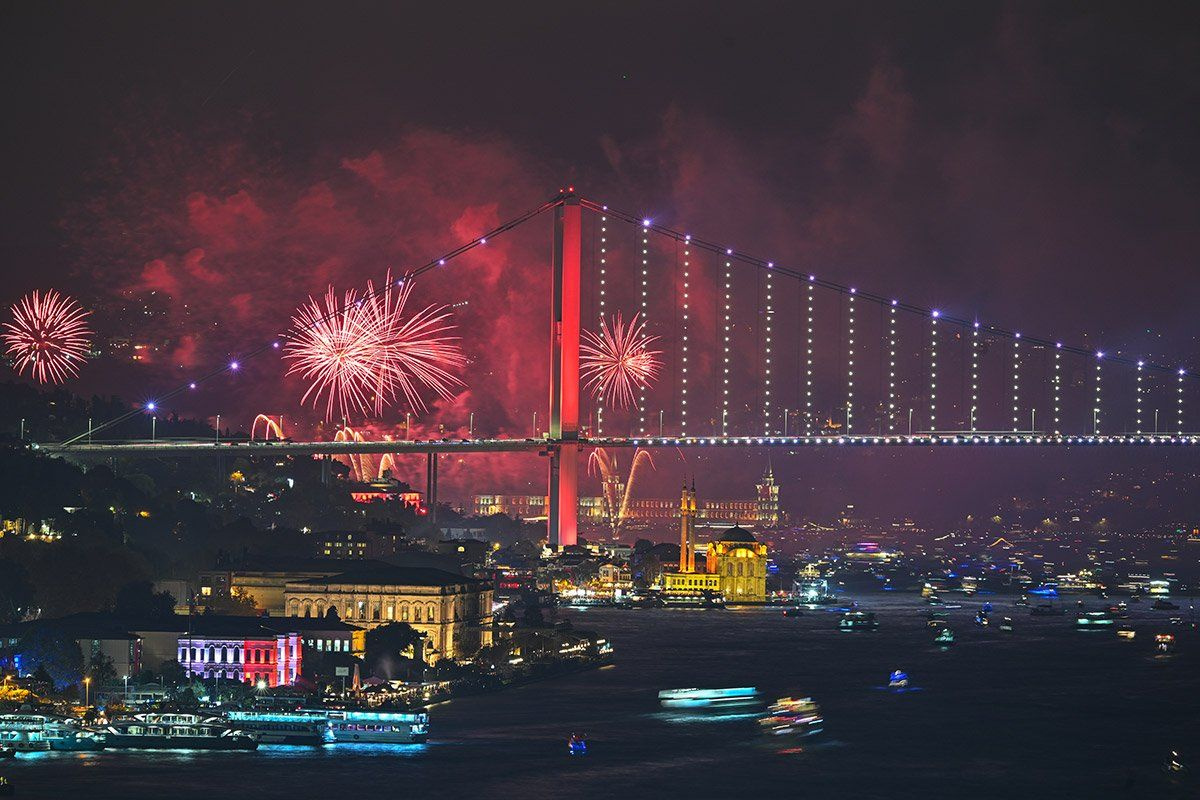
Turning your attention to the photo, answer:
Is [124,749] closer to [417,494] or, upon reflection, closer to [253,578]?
[253,578]

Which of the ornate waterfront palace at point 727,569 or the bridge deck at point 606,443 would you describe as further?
the ornate waterfront palace at point 727,569

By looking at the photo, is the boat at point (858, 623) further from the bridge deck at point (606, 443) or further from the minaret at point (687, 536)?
the minaret at point (687, 536)

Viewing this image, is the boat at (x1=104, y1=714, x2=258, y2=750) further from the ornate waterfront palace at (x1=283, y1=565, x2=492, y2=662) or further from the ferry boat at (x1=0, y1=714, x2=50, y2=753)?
the ornate waterfront palace at (x1=283, y1=565, x2=492, y2=662)

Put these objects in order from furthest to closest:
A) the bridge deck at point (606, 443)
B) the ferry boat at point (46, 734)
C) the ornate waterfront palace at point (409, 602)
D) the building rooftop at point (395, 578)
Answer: the bridge deck at point (606, 443) < the building rooftop at point (395, 578) < the ornate waterfront palace at point (409, 602) < the ferry boat at point (46, 734)

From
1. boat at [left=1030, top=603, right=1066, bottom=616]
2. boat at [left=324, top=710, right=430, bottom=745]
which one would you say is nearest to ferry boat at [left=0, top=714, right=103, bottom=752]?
boat at [left=324, top=710, right=430, bottom=745]

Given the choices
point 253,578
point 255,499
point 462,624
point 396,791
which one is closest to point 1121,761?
point 396,791

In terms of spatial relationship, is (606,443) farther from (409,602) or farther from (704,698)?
(704,698)

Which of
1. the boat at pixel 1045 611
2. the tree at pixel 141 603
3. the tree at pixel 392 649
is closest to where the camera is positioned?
the tree at pixel 141 603

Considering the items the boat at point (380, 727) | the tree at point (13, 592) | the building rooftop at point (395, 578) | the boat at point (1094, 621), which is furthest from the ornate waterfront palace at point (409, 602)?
the boat at point (1094, 621)
